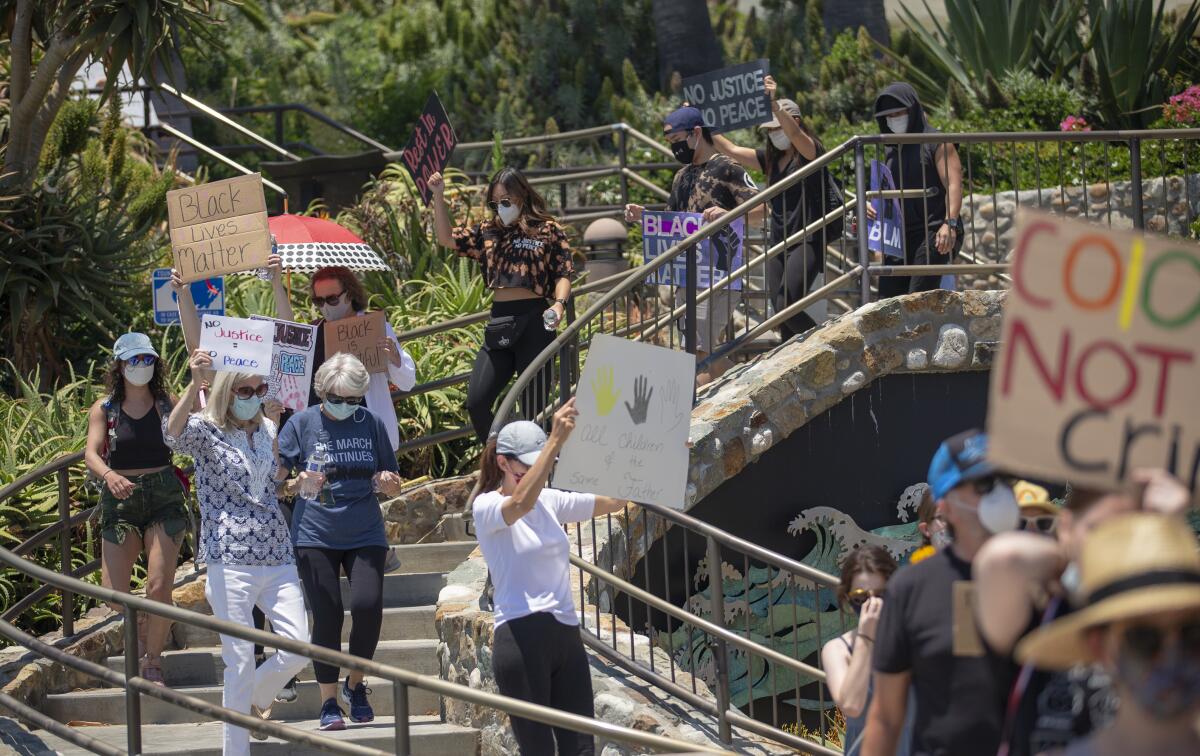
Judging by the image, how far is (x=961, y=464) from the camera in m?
4.30

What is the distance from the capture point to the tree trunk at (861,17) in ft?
67.7

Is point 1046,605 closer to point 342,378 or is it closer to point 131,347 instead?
point 342,378

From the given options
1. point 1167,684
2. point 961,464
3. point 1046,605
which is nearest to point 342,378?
point 961,464

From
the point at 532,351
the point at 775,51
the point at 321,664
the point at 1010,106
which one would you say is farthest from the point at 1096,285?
the point at 775,51

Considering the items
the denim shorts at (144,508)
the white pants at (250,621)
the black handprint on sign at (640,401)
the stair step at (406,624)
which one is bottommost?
the stair step at (406,624)

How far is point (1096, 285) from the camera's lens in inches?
147

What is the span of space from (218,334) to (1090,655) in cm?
500

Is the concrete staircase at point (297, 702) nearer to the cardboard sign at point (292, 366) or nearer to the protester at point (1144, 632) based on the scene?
the cardboard sign at point (292, 366)

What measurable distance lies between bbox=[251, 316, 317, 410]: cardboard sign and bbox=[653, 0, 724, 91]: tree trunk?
12.9m

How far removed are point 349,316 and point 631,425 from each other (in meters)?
2.76

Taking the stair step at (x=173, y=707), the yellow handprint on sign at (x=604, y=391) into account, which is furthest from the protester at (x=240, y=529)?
the yellow handprint on sign at (x=604, y=391)

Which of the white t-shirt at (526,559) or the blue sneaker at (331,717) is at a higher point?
the white t-shirt at (526,559)

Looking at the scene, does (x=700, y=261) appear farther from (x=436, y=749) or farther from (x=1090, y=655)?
(x=1090, y=655)

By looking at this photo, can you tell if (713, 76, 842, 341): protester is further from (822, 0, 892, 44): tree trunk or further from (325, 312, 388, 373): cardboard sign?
(822, 0, 892, 44): tree trunk
